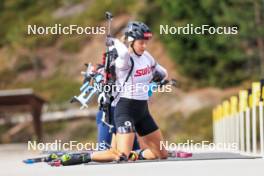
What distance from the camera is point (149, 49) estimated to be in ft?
160

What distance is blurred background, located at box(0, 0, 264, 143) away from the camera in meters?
40.2

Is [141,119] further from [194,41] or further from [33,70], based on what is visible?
[33,70]

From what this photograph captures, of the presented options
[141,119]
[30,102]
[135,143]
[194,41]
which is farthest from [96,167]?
[194,41]

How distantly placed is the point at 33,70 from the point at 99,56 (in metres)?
5.07

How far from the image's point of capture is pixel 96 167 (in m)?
11.2

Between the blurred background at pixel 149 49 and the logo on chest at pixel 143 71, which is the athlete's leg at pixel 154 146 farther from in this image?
the blurred background at pixel 149 49

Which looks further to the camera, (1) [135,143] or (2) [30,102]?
(2) [30,102]
